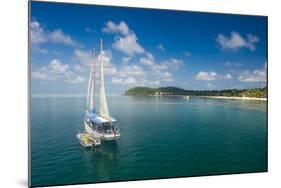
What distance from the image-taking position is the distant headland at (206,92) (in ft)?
16.8

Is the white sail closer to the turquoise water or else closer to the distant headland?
the turquoise water

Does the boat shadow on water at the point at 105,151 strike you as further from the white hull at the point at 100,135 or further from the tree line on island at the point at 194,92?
the tree line on island at the point at 194,92

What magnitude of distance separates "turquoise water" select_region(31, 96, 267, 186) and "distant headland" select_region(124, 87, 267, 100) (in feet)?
0.24

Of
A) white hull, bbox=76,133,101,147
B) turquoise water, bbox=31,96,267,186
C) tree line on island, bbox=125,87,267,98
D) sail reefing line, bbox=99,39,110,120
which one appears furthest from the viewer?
tree line on island, bbox=125,87,267,98

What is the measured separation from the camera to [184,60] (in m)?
5.29

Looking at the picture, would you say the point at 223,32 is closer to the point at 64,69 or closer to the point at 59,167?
the point at 64,69

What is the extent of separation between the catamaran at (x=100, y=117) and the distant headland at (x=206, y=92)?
337 mm

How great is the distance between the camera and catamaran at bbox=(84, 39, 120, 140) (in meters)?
4.96

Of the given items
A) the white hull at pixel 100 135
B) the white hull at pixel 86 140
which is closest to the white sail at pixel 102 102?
the white hull at pixel 100 135

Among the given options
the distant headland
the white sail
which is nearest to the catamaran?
the white sail

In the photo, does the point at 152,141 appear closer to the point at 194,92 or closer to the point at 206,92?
the point at 194,92

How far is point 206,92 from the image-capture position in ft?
17.8

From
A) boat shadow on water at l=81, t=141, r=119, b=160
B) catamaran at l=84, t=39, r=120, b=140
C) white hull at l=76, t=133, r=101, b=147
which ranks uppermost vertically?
catamaran at l=84, t=39, r=120, b=140
